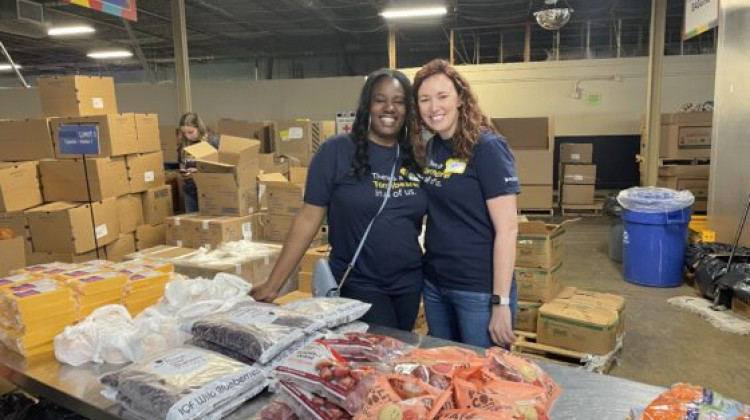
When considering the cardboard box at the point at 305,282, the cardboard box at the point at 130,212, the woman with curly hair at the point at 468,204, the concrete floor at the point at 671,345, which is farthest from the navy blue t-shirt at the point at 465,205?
the cardboard box at the point at 130,212

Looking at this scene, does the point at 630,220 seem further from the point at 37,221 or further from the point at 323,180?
the point at 37,221

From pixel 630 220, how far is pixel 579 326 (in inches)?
74.1

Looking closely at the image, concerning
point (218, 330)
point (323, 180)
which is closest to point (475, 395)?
point (218, 330)

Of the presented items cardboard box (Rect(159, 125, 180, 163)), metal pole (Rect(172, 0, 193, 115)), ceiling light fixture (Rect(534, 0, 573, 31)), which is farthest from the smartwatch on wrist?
cardboard box (Rect(159, 125, 180, 163))

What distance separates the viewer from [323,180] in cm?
181

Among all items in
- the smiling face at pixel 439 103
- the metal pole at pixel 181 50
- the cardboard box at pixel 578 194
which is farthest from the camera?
the cardboard box at pixel 578 194

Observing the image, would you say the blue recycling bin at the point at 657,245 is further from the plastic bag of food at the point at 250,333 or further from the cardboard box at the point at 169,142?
the cardboard box at the point at 169,142

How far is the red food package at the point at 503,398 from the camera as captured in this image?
0.86m

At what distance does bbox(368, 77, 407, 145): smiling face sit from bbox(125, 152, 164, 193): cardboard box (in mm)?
3619

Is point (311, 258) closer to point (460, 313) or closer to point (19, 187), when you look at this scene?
point (460, 313)

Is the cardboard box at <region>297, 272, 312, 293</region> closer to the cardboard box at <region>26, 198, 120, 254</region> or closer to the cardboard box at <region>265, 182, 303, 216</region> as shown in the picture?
the cardboard box at <region>265, 182, 303, 216</region>

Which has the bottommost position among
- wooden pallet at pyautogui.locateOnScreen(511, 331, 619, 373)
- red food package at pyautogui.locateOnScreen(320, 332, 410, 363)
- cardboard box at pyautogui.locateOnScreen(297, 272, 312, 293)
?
wooden pallet at pyautogui.locateOnScreen(511, 331, 619, 373)

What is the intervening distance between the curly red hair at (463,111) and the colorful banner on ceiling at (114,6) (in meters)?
2.89

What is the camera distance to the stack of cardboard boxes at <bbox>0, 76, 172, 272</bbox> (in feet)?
13.7
